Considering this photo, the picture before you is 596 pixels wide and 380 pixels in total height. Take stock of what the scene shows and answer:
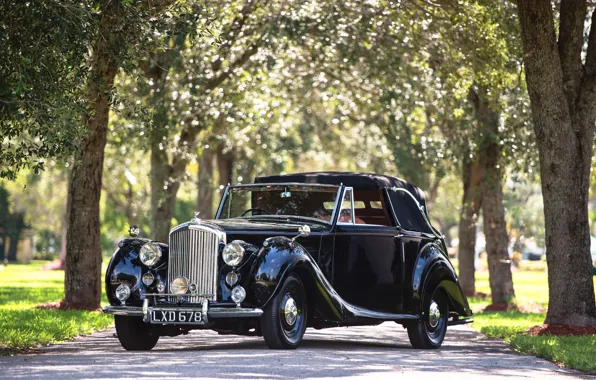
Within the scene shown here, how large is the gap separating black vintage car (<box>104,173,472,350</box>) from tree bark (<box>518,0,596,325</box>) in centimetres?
182

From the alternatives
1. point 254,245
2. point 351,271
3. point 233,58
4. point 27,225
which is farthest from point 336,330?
point 27,225

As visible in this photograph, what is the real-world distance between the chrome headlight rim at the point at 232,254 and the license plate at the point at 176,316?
62cm

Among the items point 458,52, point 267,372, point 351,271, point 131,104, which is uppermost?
point 458,52

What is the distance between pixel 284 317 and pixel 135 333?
1.76m

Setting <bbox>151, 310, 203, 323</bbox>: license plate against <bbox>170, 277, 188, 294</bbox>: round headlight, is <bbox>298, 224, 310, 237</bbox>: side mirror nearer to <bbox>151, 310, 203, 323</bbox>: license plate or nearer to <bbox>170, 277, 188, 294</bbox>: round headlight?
<bbox>170, 277, 188, 294</bbox>: round headlight

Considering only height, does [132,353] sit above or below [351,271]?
below

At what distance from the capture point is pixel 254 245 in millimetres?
12016

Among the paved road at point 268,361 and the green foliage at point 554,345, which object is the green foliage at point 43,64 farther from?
the green foliage at point 554,345

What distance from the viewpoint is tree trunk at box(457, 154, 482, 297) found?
29.4 m

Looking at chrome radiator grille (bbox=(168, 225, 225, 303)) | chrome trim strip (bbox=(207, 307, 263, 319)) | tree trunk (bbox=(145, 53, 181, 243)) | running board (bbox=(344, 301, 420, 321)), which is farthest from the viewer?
tree trunk (bbox=(145, 53, 181, 243))

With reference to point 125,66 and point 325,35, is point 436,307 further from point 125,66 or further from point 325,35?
point 325,35

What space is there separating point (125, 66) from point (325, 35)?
11.8 metres

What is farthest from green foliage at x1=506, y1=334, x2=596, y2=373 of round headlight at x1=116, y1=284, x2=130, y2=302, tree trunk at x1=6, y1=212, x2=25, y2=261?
tree trunk at x1=6, y1=212, x2=25, y2=261

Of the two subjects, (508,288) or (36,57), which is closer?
(36,57)
